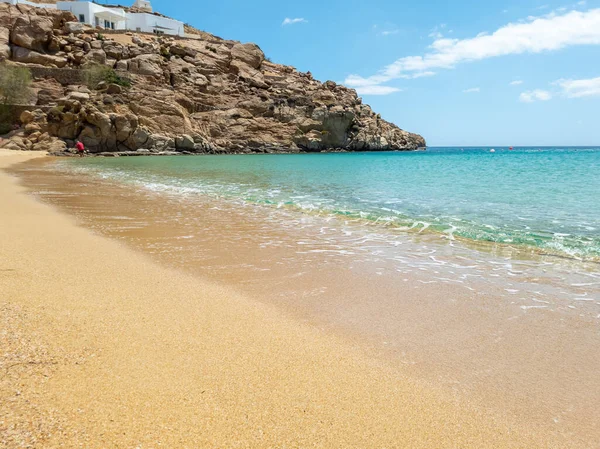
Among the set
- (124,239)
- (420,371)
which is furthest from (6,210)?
(420,371)

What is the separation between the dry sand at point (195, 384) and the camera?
76.9 inches

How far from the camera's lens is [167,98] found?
48.8 meters

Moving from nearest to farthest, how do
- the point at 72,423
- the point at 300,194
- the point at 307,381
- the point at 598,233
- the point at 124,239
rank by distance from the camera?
the point at 72,423, the point at 307,381, the point at 124,239, the point at 598,233, the point at 300,194

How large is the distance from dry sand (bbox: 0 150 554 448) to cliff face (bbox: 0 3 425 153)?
4311 cm

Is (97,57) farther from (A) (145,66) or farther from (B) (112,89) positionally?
(B) (112,89)

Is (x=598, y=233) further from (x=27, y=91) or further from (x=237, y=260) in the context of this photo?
(x=27, y=91)

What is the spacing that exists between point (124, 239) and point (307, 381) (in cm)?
507

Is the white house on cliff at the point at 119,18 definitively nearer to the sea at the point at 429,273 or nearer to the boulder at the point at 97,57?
the boulder at the point at 97,57

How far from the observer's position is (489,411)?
230 centimetres

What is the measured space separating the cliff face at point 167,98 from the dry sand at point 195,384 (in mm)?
43111

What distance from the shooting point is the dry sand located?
1952 millimetres

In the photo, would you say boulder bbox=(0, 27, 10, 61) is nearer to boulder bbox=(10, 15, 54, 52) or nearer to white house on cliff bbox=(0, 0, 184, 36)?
boulder bbox=(10, 15, 54, 52)

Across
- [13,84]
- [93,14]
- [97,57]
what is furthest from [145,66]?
[93,14]

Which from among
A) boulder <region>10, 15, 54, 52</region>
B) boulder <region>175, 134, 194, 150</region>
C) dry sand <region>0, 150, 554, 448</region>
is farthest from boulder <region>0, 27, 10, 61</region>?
dry sand <region>0, 150, 554, 448</region>
